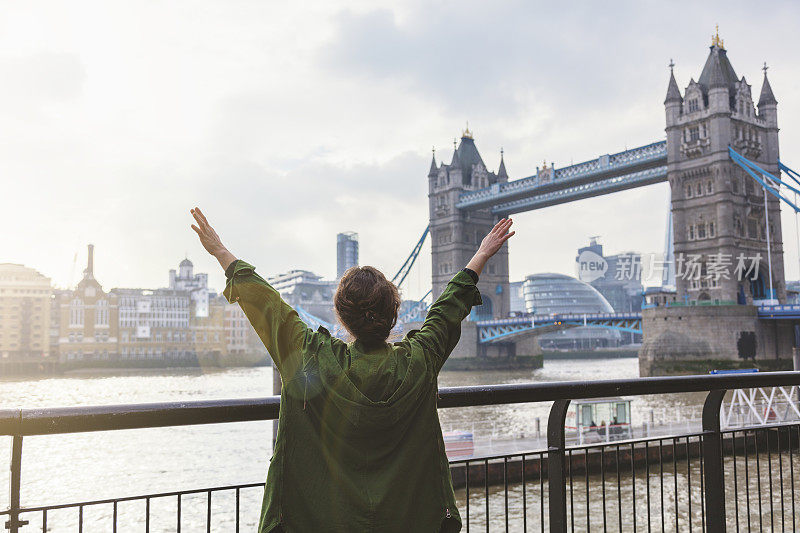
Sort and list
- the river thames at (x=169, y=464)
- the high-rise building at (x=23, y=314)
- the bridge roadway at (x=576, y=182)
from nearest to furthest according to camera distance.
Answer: the river thames at (x=169, y=464) < the bridge roadway at (x=576, y=182) < the high-rise building at (x=23, y=314)

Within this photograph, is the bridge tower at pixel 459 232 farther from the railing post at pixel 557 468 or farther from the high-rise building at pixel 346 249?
the high-rise building at pixel 346 249

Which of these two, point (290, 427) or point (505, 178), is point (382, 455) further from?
point (505, 178)

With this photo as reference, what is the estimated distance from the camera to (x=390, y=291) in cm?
163

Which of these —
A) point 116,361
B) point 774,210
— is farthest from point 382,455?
Result: point 116,361

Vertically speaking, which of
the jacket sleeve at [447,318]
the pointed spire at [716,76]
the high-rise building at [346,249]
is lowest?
the jacket sleeve at [447,318]

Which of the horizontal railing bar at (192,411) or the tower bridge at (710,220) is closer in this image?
the horizontal railing bar at (192,411)

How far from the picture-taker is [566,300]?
344 feet

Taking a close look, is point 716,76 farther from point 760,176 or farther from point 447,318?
point 447,318

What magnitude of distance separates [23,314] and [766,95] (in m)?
63.9

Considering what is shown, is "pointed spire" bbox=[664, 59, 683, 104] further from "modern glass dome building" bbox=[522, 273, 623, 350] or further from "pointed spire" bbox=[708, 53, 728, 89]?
"modern glass dome building" bbox=[522, 273, 623, 350]

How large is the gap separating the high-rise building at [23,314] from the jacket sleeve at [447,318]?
236 ft

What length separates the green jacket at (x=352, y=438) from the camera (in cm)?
150

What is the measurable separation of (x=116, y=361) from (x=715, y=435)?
67.2 meters

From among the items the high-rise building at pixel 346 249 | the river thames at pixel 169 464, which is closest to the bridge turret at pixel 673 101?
the river thames at pixel 169 464
